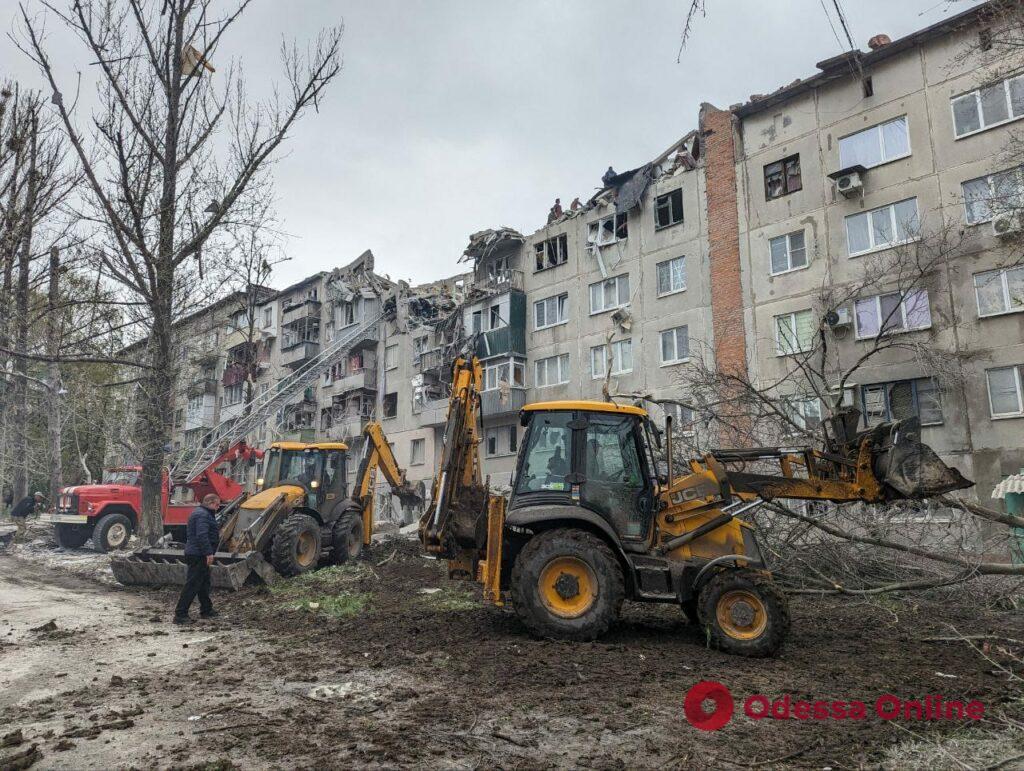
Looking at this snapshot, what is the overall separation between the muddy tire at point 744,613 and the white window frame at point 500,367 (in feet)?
77.7

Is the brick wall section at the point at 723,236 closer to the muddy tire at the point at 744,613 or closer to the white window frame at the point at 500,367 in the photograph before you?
the white window frame at the point at 500,367

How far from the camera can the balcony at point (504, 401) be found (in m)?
30.5

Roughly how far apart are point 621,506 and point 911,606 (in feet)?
16.0

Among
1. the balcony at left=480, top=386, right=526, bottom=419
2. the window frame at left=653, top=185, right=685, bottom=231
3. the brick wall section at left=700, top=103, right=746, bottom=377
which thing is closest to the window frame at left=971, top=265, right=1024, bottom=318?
the brick wall section at left=700, top=103, right=746, bottom=377

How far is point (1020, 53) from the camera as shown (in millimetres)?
19516

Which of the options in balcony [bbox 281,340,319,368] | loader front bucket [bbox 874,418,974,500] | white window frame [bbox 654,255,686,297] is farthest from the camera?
balcony [bbox 281,340,319,368]

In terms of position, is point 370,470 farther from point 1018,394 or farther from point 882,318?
point 1018,394

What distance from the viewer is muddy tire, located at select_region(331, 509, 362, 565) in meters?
14.4

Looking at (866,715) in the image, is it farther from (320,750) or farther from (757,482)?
(320,750)

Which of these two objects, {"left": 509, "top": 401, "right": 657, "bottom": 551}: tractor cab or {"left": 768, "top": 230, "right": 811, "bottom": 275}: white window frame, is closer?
{"left": 509, "top": 401, "right": 657, "bottom": 551}: tractor cab

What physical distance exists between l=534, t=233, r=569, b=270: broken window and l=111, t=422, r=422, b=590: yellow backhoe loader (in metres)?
16.9

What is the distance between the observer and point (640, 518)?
786 cm

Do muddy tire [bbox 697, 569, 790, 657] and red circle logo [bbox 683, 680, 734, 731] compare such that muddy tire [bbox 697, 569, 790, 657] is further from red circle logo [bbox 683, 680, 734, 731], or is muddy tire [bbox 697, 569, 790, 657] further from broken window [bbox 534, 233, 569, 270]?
broken window [bbox 534, 233, 569, 270]

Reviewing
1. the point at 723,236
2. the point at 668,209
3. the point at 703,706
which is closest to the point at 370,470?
the point at 703,706
